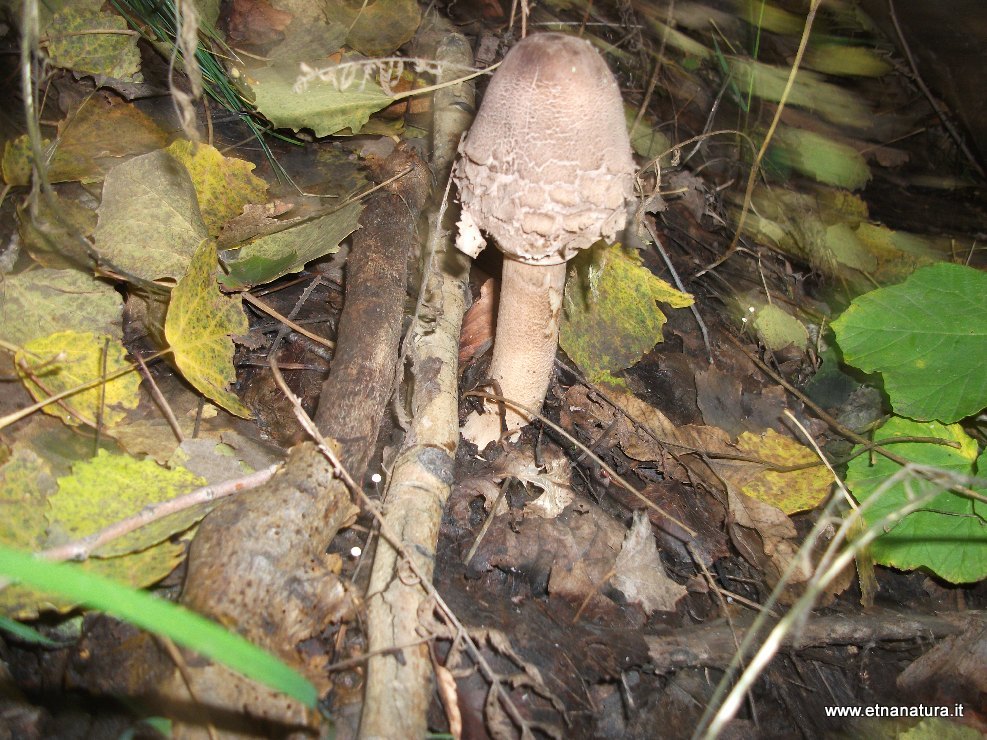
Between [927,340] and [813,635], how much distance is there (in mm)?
1404

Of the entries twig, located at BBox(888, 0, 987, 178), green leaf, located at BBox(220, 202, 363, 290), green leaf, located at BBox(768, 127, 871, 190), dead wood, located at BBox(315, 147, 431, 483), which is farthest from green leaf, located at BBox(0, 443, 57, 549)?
twig, located at BBox(888, 0, 987, 178)

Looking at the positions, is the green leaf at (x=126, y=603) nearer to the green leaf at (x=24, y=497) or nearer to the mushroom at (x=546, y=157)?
the green leaf at (x=24, y=497)

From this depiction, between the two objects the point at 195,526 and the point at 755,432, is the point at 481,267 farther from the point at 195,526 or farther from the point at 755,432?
the point at 195,526

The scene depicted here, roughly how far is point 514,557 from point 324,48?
2.87 metres

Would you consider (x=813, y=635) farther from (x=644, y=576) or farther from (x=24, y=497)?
(x=24, y=497)

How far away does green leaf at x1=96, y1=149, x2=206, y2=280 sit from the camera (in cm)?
225

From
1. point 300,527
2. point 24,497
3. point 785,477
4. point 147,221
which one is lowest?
point 785,477

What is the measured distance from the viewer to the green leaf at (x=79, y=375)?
1934 mm

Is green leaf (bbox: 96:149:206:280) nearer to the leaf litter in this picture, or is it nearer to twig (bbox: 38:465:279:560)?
the leaf litter

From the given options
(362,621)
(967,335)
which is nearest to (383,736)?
(362,621)

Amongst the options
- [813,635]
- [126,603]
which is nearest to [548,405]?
[813,635]

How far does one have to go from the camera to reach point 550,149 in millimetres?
1857

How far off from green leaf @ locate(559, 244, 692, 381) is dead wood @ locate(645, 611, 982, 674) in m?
1.20

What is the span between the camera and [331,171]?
→ 3.10m
